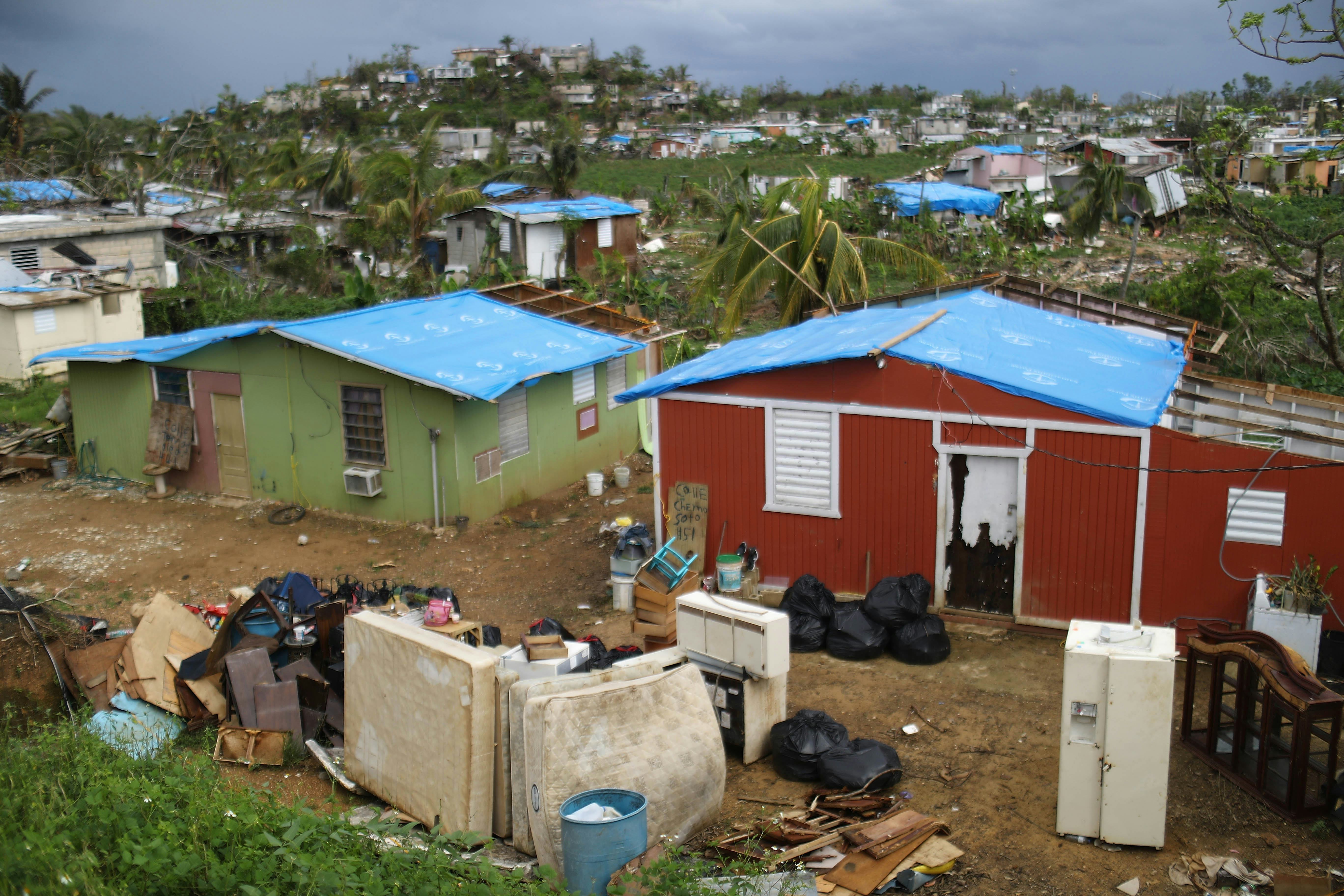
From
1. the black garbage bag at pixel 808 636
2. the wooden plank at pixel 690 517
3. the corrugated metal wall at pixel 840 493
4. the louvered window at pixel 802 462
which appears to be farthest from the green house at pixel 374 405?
the black garbage bag at pixel 808 636

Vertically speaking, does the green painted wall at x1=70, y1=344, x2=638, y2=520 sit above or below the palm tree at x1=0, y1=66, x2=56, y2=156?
below

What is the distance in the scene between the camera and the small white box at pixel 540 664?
818cm

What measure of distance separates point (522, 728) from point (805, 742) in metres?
2.33

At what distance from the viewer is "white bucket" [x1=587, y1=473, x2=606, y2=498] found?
16875 millimetres

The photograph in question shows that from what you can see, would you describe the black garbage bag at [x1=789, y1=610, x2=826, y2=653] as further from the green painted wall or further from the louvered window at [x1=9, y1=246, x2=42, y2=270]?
the louvered window at [x1=9, y1=246, x2=42, y2=270]

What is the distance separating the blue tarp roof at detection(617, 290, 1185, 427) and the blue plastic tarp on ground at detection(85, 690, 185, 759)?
20.6 feet

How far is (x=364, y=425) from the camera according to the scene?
50.8 ft

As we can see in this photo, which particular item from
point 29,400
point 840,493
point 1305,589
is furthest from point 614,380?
point 29,400

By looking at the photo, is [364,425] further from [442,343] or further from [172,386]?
[172,386]

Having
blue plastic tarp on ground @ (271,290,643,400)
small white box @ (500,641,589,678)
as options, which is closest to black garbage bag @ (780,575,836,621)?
small white box @ (500,641,589,678)

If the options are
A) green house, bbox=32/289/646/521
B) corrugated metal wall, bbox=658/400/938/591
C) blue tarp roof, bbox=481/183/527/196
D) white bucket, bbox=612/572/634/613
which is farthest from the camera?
blue tarp roof, bbox=481/183/527/196

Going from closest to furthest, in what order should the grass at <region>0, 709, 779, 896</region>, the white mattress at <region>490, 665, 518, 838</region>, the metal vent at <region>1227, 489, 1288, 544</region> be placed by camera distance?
the grass at <region>0, 709, 779, 896</region> → the white mattress at <region>490, 665, 518, 838</region> → the metal vent at <region>1227, 489, 1288, 544</region>

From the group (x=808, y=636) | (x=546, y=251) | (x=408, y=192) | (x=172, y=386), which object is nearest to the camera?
(x=808, y=636)

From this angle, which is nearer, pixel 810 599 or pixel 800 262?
pixel 810 599
